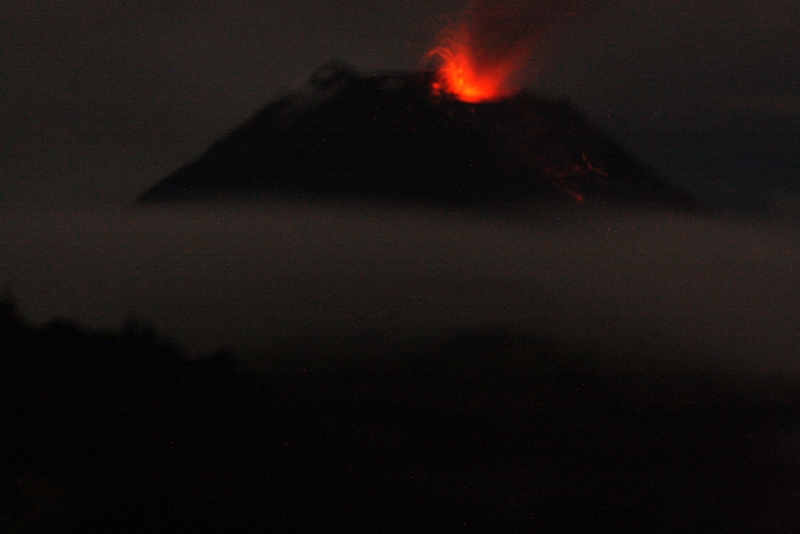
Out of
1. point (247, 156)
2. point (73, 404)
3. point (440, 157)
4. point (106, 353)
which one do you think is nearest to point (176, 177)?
point (247, 156)

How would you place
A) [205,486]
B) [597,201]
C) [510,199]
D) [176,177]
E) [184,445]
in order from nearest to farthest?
1. [205,486]
2. [184,445]
3. [510,199]
4. [597,201]
5. [176,177]

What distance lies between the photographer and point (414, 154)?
13914mm

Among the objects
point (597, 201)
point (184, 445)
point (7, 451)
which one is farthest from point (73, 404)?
point (597, 201)

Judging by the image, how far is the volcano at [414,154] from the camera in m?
13.5

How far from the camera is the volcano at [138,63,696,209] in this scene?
1349 centimetres

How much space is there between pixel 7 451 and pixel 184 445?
5.94 feet

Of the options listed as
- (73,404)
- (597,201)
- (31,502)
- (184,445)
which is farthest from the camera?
(597,201)

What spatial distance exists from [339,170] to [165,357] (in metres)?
6.46

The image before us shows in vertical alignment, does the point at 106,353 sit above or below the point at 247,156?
below

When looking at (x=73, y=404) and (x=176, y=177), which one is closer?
(x=73, y=404)

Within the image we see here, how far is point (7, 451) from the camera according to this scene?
6871mm

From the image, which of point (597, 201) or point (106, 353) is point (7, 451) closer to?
point (106, 353)

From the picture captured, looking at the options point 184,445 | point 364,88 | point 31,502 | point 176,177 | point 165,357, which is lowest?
point 31,502

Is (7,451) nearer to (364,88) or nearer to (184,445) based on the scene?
(184,445)
